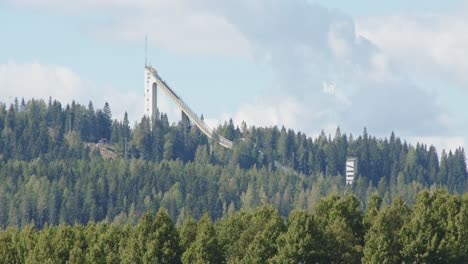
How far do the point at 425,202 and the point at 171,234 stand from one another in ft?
74.7

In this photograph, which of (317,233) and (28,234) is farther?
(28,234)

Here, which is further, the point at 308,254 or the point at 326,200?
the point at 326,200

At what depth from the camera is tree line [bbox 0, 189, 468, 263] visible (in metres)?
136

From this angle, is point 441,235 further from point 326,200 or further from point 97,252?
point 97,252

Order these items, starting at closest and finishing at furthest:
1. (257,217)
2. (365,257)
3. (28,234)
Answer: (365,257)
(257,217)
(28,234)

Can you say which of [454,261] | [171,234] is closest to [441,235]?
[454,261]

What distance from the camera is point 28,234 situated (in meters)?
160

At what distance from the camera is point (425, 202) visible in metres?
143

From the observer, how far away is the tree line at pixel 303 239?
447 ft

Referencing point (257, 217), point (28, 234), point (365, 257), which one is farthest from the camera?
point (28, 234)

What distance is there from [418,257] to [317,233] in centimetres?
890

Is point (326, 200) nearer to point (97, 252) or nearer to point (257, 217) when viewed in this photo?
point (257, 217)

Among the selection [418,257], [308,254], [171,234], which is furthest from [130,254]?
[418,257]

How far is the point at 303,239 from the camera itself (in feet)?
450
